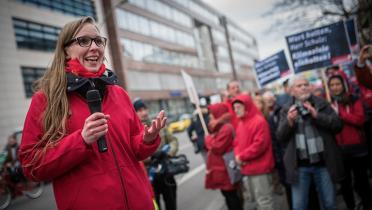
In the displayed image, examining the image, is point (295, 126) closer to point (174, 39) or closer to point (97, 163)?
point (97, 163)

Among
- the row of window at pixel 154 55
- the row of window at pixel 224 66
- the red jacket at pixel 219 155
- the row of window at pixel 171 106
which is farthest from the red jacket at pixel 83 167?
the row of window at pixel 224 66

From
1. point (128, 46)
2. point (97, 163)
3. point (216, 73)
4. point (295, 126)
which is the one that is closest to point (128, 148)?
point (97, 163)

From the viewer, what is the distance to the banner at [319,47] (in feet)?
19.8

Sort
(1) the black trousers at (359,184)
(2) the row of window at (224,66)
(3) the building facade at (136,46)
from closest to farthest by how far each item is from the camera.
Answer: (1) the black trousers at (359,184) → (3) the building facade at (136,46) → (2) the row of window at (224,66)

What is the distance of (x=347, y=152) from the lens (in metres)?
4.69

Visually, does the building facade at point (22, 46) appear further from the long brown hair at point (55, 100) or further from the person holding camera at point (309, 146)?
the long brown hair at point (55, 100)

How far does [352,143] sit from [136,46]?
38.2m

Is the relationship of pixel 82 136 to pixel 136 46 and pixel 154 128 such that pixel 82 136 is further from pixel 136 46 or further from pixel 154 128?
pixel 136 46

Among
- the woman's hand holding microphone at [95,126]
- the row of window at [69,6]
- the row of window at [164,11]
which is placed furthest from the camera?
the row of window at [164,11]

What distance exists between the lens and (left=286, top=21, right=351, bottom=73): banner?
6.05 m

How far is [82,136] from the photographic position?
167cm

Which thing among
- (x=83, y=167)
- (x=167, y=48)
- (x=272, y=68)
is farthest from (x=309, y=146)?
(x=167, y=48)

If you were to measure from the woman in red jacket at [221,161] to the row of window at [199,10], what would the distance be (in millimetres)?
51244

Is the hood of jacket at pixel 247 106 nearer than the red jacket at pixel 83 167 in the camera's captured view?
No
